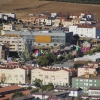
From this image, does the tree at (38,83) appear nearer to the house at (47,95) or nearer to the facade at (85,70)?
the facade at (85,70)

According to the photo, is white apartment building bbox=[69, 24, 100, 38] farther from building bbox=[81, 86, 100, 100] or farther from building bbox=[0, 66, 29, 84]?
building bbox=[81, 86, 100, 100]

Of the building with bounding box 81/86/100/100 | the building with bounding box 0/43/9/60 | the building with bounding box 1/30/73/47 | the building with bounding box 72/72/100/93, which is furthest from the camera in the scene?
the building with bounding box 1/30/73/47

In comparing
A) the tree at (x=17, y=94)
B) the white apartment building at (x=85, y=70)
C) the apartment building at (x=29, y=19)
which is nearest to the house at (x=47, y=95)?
the tree at (x=17, y=94)

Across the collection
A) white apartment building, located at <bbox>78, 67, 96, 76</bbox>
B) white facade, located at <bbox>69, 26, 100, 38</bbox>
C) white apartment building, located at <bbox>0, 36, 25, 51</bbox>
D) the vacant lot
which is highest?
the vacant lot

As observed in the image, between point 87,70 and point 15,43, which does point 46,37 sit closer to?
point 15,43

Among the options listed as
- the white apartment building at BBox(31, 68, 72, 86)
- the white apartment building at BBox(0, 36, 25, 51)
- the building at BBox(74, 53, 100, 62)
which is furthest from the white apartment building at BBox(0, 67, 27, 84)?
the white apartment building at BBox(0, 36, 25, 51)

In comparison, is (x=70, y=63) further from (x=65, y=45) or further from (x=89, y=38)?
(x=89, y=38)

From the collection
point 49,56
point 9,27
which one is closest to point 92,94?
point 49,56
